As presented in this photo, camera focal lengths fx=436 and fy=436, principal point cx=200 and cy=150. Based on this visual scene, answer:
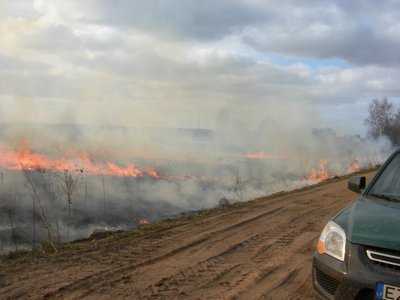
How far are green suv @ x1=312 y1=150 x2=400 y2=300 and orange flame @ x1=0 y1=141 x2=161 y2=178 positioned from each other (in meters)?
19.4

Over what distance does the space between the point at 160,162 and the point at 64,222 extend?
14.5 meters

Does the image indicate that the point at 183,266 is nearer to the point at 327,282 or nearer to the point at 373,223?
the point at 327,282

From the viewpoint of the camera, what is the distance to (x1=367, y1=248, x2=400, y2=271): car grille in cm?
361

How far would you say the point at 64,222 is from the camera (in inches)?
706

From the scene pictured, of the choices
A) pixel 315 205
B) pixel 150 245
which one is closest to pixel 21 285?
pixel 150 245

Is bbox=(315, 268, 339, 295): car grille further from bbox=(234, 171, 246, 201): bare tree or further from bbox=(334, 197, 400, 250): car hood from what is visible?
bbox=(234, 171, 246, 201): bare tree

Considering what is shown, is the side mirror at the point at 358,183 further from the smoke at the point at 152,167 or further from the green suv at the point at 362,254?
the smoke at the point at 152,167

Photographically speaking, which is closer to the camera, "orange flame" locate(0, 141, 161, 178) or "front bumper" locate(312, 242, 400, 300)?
"front bumper" locate(312, 242, 400, 300)

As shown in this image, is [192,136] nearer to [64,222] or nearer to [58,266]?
[64,222]

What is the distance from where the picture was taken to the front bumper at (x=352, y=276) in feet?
11.8

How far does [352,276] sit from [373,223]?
1.94ft

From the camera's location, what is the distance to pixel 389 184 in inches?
201

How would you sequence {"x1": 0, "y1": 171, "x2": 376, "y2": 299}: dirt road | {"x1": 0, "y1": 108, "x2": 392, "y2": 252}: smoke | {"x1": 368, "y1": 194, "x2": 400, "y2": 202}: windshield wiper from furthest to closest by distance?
{"x1": 0, "y1": 108, "x2": 392, "y2": 252}: smoke → {"x1": 0, "y1": 171, "x2": 376, "y2": 299}: dirt road → {"x1": 368, "y1": 194, "x2": 400, "y2": 202}: windshield wiper

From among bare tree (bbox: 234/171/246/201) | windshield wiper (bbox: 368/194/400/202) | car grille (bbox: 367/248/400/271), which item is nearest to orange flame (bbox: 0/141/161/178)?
bare tree (bbox: 234/171/246/201)
